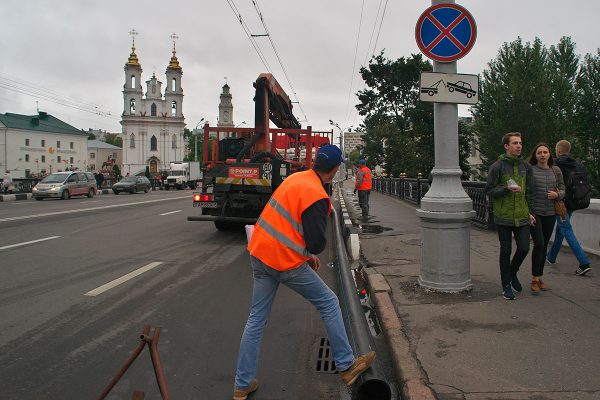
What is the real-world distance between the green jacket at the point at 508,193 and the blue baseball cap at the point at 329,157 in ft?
7.93

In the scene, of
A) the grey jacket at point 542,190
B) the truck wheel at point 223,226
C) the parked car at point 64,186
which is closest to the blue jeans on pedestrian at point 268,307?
the grey jacket at point 542,190

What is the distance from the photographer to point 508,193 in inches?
192

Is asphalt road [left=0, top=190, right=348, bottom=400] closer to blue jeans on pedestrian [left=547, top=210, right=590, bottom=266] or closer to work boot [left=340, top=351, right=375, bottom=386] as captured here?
work boot [left=340, top=351, right=375, bottom=386]

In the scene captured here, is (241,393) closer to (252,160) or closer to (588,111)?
(252,160)

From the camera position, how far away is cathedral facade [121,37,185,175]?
86.2 metres

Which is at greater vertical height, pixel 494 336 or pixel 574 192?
pixel 574 192

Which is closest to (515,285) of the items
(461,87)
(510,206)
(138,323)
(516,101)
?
(510,206)

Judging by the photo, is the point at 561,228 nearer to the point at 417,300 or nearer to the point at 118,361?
the point at 417,300

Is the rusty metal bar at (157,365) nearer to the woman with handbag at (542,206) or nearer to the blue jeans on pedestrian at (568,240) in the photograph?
the woman with handbag at (542,206)

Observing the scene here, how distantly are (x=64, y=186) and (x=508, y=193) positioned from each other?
25327 mm

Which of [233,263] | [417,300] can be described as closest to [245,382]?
[417,300]

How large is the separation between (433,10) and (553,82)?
125 feet

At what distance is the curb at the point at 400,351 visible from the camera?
10.00 feet

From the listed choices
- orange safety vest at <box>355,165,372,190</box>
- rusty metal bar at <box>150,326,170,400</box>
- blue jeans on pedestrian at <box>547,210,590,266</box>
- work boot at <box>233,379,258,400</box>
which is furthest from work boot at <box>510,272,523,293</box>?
orange safety vest at <box>355,165,372,190</box>
